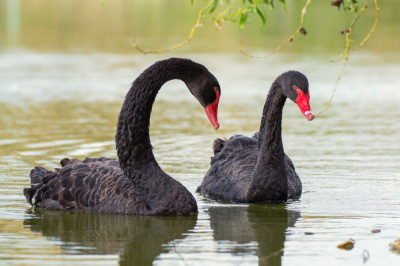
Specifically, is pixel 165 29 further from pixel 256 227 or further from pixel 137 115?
pixel 256 227

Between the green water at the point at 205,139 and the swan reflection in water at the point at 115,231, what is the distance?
0.01m

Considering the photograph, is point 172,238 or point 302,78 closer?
point 172,238

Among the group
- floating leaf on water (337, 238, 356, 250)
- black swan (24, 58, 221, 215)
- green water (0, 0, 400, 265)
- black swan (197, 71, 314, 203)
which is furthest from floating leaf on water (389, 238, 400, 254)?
black swan (197, 71, 314, 203)

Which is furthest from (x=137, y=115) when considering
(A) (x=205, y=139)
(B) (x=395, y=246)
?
(A) (x=205, y=139)

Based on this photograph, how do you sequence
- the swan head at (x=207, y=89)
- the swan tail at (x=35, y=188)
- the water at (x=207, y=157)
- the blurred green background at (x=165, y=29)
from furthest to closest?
the blurred green background at (x=165, y=29), the swan tail at (x=35, y=188), the swan head at (x=207, y=89), the water at (x=207, y=157)

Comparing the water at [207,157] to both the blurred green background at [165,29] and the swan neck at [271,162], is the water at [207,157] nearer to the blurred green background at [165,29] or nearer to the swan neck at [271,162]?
the swan neck at [271,162]

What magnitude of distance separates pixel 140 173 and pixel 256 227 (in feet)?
3.47

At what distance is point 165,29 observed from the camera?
1046 inches

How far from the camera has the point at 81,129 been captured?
12.5 m

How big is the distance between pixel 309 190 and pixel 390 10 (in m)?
26.3

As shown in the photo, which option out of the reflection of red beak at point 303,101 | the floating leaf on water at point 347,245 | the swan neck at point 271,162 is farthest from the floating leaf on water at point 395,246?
the swan neck at point 271,162

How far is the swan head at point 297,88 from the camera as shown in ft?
26.6

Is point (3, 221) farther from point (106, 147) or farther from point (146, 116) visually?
point (106, 147)

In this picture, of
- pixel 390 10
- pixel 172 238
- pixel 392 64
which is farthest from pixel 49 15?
pixel 172 238
